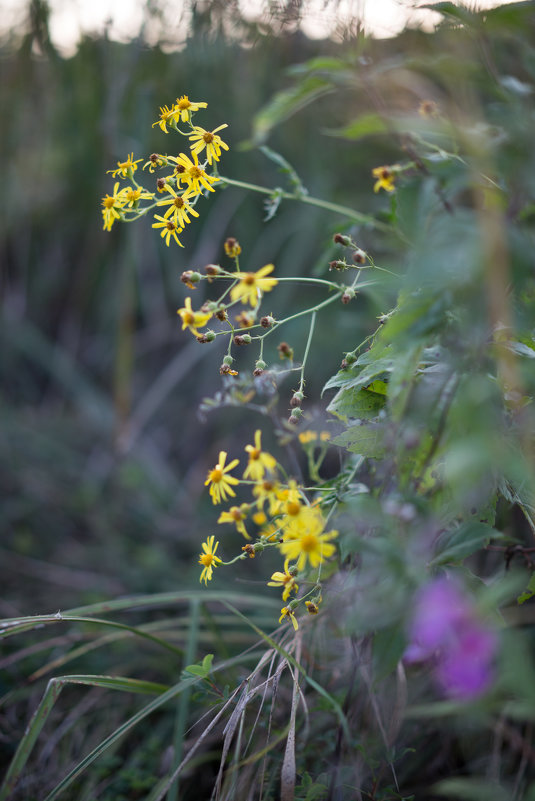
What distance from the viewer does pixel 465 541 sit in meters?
0.46

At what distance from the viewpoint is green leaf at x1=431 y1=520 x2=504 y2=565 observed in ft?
1.45

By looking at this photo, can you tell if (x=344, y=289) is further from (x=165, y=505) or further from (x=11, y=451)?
(x=11, y=451)

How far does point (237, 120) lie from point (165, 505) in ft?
4.55

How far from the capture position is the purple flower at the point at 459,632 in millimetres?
366

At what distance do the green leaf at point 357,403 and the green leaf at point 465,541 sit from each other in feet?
0.50

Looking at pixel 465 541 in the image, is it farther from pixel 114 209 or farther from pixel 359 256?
pixel 114 209

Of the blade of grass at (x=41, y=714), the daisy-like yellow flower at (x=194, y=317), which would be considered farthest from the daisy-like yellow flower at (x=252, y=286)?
the blade of grass at (x=41, y=714)

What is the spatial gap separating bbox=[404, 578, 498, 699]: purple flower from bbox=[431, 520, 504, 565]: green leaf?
2.2 inches

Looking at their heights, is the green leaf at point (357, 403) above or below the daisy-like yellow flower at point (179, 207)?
below

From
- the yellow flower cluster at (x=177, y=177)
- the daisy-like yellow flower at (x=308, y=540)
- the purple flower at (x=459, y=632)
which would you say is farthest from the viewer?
the yellow flower cluster at (x=177, y=177)

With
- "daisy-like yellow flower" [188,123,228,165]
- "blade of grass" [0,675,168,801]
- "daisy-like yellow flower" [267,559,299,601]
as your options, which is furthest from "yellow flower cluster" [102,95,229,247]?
"blade of grass" [0,675,168,801]

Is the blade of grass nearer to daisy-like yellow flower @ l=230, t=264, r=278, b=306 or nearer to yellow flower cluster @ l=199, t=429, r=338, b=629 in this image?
yellow flower cluster @ l=199, t=429, r=338, b=629

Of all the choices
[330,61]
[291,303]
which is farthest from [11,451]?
[330,61]

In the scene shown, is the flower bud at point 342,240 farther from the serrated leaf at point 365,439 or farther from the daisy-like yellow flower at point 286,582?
the daisy-like yellow flower at point 286,582
